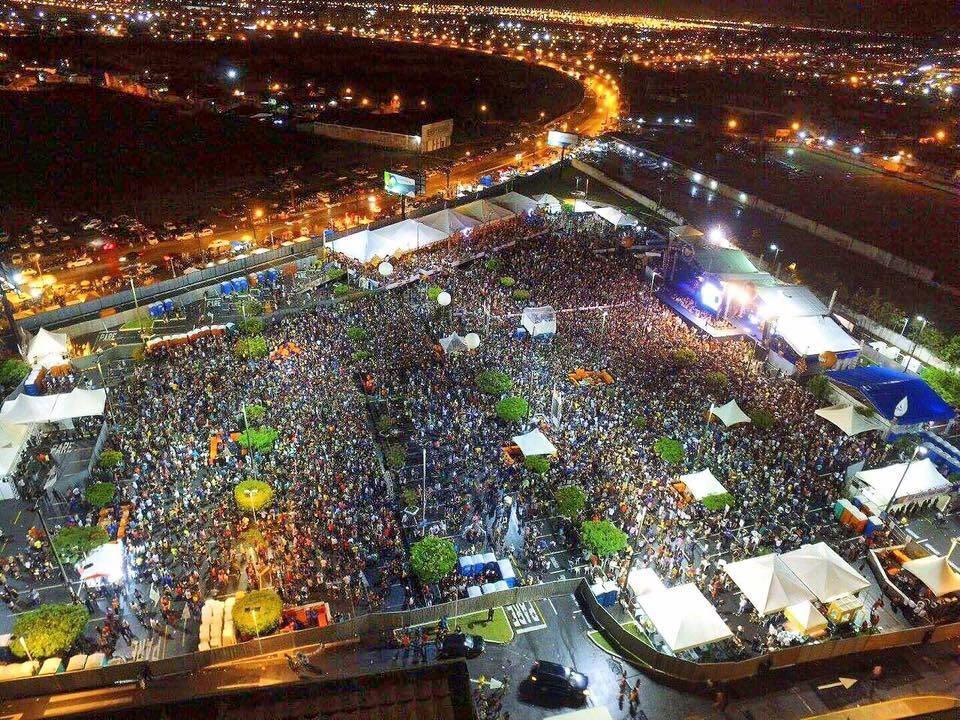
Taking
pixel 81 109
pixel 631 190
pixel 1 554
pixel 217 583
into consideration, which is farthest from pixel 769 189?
pixel 81 109

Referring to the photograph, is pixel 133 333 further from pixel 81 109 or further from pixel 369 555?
pixel 81 109

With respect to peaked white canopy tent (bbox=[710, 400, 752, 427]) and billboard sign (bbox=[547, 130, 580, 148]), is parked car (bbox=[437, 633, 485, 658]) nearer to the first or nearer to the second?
peaked white canopy tent (bbox=[710, 400, 752, 427])

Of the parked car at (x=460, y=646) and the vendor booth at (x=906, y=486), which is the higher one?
the vendor booth at (x=906, y=486)

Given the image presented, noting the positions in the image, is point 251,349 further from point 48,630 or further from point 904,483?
point 904,483

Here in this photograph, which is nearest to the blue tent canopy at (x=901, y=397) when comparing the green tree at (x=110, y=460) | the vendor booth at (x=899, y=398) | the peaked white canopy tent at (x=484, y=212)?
the vendor booth at (x=899, y=398)

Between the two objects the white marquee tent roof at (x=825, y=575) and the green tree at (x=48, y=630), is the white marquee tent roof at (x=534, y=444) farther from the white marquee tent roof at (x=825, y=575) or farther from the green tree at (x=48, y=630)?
the green tree at (x=48, y=630)

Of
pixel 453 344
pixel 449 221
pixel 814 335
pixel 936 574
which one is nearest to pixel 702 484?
pixel 936 574

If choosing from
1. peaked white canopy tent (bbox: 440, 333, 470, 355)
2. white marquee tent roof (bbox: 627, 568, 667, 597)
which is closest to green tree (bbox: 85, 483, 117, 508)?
peaked white canopy tent (bbox: 440, 333, 470, 355)
